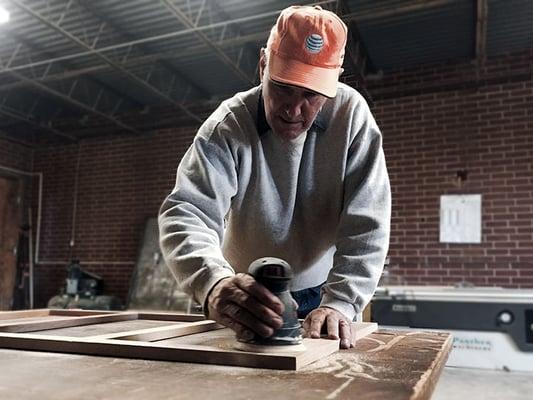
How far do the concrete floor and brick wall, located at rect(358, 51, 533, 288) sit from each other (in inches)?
68.1

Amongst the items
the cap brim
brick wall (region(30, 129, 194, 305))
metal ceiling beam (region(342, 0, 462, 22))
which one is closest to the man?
the cap brim

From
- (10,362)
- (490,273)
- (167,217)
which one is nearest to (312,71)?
(167,217)

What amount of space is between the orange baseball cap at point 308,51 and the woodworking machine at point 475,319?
9.57 ft

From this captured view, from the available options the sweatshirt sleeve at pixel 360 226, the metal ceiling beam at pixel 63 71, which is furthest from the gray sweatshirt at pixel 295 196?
the metal ceiling beam at pixel 63 71

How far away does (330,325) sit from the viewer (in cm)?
117

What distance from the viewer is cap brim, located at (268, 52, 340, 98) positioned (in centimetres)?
129

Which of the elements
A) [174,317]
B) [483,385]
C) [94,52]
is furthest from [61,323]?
[94,52]

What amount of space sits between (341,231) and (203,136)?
47cm

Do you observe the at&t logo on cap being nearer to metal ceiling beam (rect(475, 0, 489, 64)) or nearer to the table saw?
the table saw

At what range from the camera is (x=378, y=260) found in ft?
4.65

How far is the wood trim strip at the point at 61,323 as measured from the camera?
4.32ft

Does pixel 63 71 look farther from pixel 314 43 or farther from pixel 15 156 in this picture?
pixel 314 43

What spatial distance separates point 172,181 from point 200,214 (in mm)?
5770

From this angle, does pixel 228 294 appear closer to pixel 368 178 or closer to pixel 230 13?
pixel 368 178
